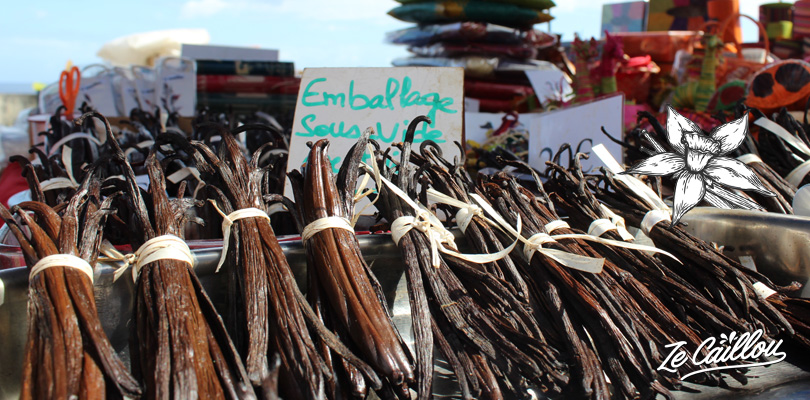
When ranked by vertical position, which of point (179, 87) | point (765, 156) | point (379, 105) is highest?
point (179, 87)

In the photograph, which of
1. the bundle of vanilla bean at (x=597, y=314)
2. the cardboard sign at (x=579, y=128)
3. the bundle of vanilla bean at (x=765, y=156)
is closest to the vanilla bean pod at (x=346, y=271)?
the bundle of vanilla bean at (x=597, y=314)

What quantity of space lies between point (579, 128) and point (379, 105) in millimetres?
811

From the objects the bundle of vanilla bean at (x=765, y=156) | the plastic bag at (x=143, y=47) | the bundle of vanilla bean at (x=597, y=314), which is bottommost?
the bundle of vanilla bean at (x=597, y=314)

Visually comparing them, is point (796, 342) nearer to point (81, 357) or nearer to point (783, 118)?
point (783, 118)

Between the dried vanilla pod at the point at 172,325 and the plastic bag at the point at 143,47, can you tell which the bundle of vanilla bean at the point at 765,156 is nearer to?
the dried vanilla pod at the point at 172,325

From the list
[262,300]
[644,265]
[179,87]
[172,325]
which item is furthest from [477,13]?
[172,325]

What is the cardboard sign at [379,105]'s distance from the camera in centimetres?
175

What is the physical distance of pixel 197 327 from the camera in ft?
2.76

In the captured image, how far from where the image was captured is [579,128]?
2.09 m

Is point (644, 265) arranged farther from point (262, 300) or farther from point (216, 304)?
point (216, 304)

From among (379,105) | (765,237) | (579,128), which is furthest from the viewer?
(579,128)

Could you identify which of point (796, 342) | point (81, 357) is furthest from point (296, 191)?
point (796, 342)
